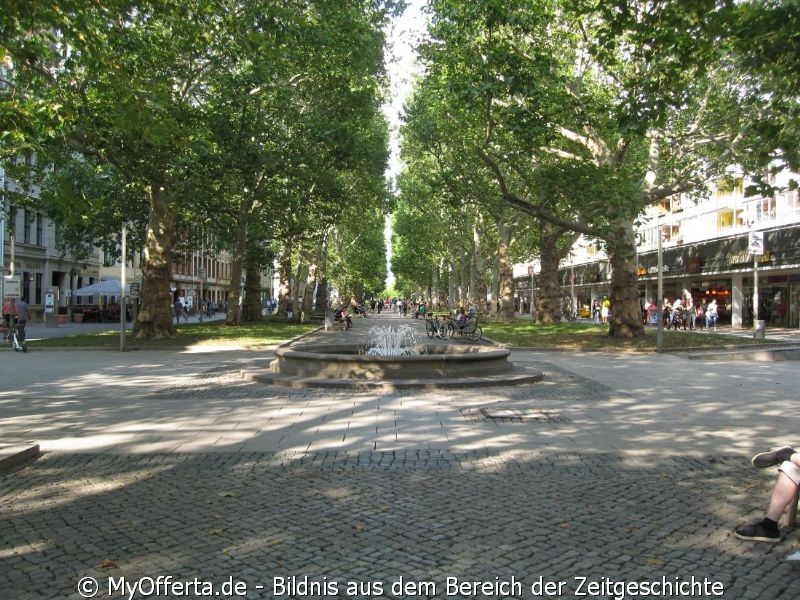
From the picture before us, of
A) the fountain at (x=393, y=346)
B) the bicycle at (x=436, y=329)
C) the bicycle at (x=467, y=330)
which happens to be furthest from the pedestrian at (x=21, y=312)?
the bicycle at (x=436, y=329)

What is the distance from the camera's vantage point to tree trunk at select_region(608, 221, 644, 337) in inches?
899

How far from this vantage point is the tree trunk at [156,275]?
23.9 m

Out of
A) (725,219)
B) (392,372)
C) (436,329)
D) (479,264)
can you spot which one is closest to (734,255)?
(725,219)

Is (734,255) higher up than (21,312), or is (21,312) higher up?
(734,255)

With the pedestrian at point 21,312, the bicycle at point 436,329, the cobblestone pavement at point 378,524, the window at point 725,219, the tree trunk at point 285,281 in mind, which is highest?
the window at point 725,219

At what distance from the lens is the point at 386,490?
5781 millimetres

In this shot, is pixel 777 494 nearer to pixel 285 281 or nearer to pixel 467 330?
pixel 467 330

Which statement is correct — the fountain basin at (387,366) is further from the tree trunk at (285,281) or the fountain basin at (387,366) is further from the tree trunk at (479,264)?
the tree trunk at (479,264)

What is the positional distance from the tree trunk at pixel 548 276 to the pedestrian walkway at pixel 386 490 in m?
24.2

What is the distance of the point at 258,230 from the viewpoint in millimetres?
34625

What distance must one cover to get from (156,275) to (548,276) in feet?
69.7

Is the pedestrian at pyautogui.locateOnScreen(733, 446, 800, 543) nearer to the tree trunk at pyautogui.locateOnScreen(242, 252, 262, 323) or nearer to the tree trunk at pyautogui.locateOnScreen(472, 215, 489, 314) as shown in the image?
the tree trunk at pyautogui.locateOnScreen(242, 252, 262, 323)

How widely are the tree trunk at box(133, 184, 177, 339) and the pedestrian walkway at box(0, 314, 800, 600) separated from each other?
12590mm

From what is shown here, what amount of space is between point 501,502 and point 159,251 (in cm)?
2121
